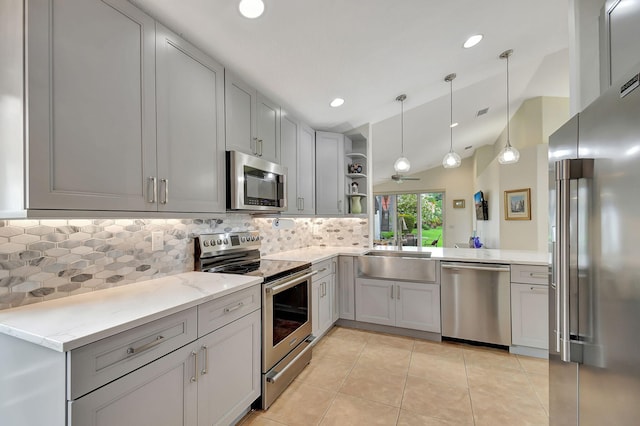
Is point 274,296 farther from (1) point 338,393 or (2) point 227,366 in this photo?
(1) point 338,393

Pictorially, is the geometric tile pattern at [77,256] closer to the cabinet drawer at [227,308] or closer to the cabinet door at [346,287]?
the cabinet drawer at [227,308]

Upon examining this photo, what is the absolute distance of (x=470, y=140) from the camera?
636cm

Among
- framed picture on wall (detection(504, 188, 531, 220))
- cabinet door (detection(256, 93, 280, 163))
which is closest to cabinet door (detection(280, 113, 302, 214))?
cabinet door (detection(256, 93, 280, 163))

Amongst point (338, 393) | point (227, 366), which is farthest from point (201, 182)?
point (338, 393)

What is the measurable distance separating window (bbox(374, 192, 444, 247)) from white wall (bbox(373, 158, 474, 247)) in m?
0.18

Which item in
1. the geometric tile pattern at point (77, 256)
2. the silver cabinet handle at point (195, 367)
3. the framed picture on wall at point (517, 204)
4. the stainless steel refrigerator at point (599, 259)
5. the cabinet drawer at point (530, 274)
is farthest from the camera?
the framed picture on wall at point (517, 204)

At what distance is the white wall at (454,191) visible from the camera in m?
8.05

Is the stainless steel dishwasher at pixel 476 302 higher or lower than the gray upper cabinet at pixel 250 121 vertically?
lower

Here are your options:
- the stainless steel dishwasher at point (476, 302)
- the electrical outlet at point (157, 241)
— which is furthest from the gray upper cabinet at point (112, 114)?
the stainless steel dishwasher at point (476, 302)

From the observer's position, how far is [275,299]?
2.02 m

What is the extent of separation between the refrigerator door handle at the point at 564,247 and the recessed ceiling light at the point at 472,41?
6.36ft

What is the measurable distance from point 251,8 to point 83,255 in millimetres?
1645

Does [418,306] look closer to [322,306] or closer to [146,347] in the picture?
[322,306]

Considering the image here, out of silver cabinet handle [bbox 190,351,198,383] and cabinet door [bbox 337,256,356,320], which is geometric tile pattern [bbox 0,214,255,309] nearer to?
silver cabinet handle [bbox 190,351,198,383]
